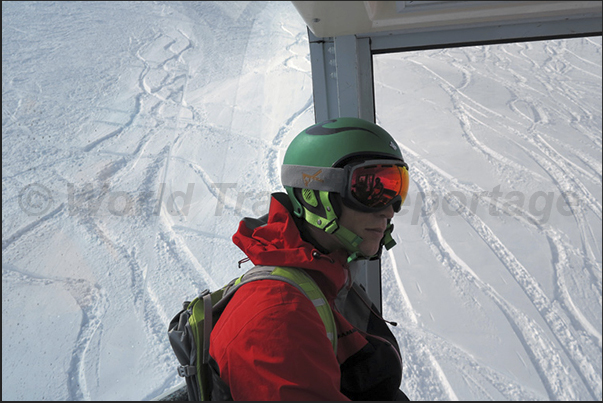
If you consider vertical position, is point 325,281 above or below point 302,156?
below

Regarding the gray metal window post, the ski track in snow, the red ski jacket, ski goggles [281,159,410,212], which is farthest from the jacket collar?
the ski track in snow

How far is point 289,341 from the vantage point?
97 centimetres

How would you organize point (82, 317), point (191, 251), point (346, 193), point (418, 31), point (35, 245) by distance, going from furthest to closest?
point (35, 245)
point (191, 251)
point (82, 317)
point (418, 31)
point (346, 193)

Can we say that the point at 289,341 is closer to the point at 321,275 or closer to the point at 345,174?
the point at 321,275

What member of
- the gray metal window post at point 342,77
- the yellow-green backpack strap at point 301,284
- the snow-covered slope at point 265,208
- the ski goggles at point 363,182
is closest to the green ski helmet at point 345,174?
the ski goggles at point 363,182

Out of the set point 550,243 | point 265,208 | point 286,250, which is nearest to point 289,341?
point 286,250

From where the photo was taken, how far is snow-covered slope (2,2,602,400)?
10.7ft

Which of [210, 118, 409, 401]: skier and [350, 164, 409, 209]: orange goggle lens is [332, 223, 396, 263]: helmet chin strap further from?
[350, 164, 409, 209]: orange goggle lens


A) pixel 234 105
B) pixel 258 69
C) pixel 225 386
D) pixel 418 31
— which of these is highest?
pixel 258 69

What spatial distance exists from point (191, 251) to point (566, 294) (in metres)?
4.16

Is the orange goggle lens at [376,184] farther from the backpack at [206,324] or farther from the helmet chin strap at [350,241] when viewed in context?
the backpack at [206,324]

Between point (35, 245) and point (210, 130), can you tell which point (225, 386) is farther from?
point (210, 130)

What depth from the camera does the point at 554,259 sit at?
11.6ft

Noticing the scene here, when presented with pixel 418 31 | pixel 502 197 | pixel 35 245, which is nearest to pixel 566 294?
pixel 502 197
